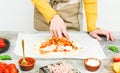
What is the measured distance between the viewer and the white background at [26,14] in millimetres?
2404

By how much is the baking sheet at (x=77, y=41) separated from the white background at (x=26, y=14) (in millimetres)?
833

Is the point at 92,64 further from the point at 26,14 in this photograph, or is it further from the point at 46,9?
the point at 26,14

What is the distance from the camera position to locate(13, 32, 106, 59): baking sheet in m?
1.36

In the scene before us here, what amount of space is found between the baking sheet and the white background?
0.83 meters

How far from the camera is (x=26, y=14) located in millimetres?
2428

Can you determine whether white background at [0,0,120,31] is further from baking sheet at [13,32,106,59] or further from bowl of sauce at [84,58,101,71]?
bowl of sauce at [84,58,101,71]

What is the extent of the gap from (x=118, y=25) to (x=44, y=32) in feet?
3.49

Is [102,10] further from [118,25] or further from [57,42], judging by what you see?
[57,42]

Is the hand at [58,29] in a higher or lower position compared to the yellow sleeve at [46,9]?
lower

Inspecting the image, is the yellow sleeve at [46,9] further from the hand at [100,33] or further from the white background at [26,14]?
the white background at [26,14]

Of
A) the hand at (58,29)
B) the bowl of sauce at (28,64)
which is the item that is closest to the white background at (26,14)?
the hand at (58,29)

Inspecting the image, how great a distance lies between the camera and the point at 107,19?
8.11ft

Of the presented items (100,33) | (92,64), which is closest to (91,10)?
(100,33)

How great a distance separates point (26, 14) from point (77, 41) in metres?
1.00
